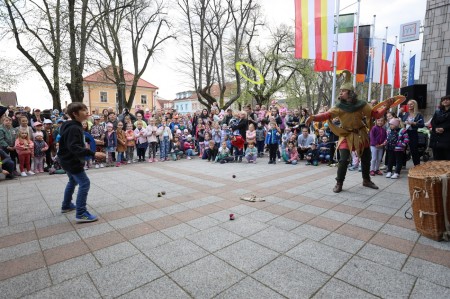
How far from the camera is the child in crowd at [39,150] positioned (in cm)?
819

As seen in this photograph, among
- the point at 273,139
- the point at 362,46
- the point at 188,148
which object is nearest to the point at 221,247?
the point at 273,139

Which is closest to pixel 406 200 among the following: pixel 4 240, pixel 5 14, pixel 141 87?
pixel 4 240

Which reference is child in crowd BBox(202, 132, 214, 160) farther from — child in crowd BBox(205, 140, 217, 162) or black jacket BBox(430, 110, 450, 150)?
black jacket BBox(430, 110, 450, 150)

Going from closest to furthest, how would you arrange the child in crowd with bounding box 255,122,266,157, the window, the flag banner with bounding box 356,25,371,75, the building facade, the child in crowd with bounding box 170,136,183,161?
the building facade
the child in crowd with bounding box 255,122,266,157
the child in crowd with bounding box 170,136,183,161
the flag banner with bounding box 356,25,371,75
the window

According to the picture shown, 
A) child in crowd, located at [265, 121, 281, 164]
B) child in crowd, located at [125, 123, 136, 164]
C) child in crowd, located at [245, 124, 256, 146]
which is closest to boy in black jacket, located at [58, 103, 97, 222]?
child in crowd, located at [125, 123, 136, 164]

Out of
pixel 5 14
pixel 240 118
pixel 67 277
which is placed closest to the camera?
pixel 67 277

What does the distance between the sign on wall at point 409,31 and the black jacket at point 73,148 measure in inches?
582

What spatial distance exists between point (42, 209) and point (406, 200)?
262 inches

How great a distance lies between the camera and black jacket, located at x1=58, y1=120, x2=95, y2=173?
12.5 feet

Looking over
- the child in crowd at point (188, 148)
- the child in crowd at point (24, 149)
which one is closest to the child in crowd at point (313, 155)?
the child in crowd at point (188, 148)

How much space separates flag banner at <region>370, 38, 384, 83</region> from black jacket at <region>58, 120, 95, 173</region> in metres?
14.8

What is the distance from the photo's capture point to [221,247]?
305cm

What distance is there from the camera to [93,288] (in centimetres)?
232

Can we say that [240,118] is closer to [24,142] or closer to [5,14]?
[24,142]
